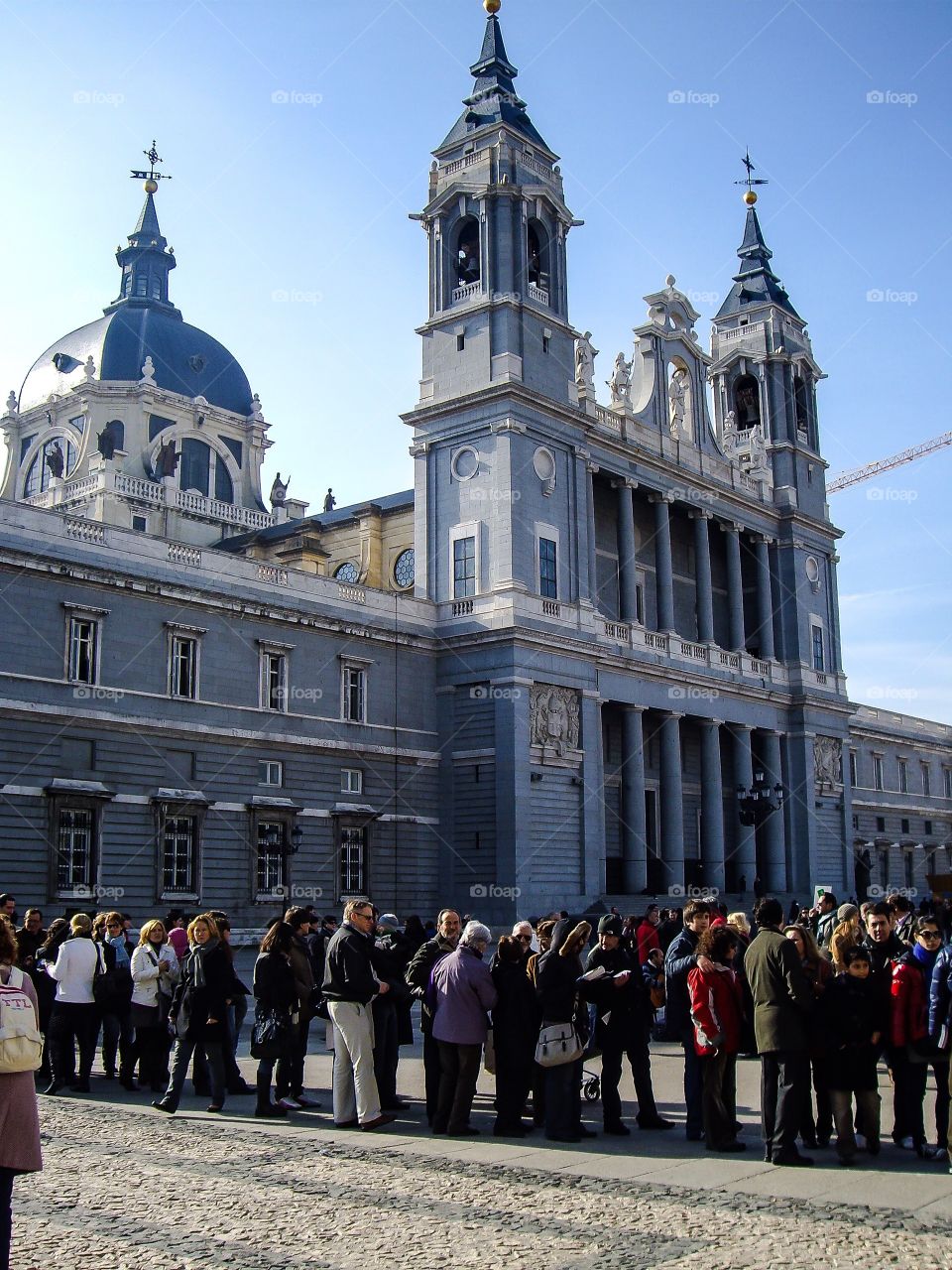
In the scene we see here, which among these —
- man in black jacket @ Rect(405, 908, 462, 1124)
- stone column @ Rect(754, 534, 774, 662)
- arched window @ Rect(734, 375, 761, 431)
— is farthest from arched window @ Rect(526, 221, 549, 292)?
man in black jacket @ Rect(405, 908, 462, 1124)

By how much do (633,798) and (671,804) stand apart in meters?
1.92

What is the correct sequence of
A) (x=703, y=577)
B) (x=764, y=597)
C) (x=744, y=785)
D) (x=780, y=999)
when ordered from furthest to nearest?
(x=764, y=597), (x=703, y=577), (x=744, y=785), (x=780, y=999)

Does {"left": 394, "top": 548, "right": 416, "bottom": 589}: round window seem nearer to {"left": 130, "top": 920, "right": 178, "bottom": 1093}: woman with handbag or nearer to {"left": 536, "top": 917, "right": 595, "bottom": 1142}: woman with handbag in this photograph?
{"left": 130, "top": 920, "right": 178, "bottom": 1093}: woman with handbag

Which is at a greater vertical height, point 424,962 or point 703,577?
point 703,577

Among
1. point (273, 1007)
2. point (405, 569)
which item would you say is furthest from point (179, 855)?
point (405, 569)

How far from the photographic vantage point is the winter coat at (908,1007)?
36.1ft

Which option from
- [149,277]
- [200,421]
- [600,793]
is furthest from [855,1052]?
[149,277]

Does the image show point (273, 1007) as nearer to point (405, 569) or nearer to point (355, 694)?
point (355, 694)

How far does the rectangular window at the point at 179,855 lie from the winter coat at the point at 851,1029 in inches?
915

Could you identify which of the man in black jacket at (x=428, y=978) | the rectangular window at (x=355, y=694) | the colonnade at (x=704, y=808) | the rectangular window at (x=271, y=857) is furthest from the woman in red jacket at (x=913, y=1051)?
the colonnade at (x=704, y=808)

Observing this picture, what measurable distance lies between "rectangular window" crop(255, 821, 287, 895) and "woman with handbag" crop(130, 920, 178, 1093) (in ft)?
63.7

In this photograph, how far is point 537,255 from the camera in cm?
4375

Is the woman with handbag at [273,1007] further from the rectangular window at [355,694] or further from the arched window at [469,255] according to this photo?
the arched window at [469,255]

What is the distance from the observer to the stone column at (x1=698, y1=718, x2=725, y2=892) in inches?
1889
